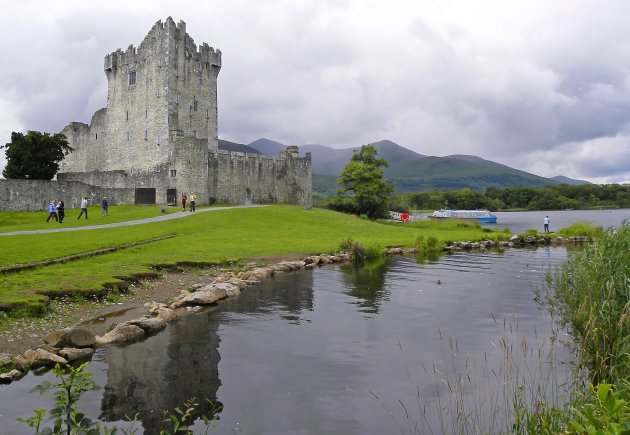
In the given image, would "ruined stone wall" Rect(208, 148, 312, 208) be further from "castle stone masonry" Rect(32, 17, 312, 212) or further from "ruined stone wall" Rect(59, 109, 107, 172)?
"ruined stone wall" Rect(59, 109, 107, 172)

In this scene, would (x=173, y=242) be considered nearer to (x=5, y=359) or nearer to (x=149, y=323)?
(x=149, y=323)

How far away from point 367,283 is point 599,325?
15543 mm

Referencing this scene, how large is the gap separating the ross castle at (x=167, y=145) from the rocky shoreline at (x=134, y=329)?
3601 cm

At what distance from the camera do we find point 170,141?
6550 cm

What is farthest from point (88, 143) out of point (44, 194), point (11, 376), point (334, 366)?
point (334, 366)

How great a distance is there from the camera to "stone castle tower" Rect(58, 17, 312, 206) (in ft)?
212

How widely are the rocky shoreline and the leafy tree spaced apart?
4934 centimetres

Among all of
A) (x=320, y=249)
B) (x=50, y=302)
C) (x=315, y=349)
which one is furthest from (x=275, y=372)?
(x=320, y=249)

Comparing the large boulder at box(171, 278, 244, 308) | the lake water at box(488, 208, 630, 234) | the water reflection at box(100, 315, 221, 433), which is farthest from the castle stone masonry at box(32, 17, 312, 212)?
the water reflection at box(100, 315, 221, 433)

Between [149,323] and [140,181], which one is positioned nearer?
[149,323]

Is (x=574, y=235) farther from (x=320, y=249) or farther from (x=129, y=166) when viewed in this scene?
(x=129, y=166)

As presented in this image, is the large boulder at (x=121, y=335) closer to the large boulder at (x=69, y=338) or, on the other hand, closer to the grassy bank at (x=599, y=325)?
the large boulder at (x=69, y=338)

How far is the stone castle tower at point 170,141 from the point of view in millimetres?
64625

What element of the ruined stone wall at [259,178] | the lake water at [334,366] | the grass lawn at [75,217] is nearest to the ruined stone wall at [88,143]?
the ruined stone wall at [259,178]
